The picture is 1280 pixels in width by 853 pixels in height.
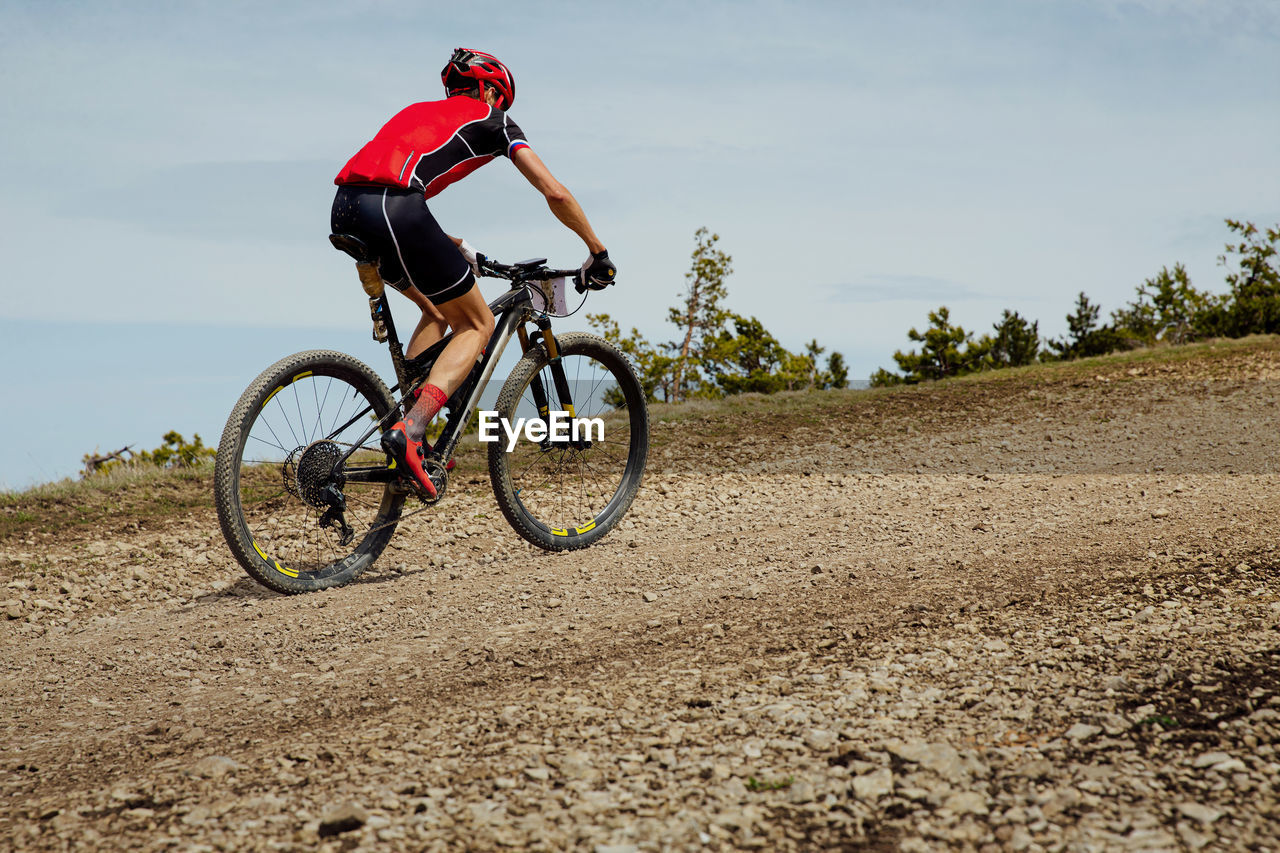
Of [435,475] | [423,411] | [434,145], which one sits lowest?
[435,475]

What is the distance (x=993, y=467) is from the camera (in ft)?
31.2

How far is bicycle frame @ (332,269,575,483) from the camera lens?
5.50 m

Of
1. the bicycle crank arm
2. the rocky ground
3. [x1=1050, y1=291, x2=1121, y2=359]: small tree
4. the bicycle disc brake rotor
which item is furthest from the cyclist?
[x1=1050, y1=291, x2=1121, y2=359]: small tree

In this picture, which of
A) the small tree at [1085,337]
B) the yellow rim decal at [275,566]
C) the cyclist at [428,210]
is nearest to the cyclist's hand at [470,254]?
the cyclist at [428,210]

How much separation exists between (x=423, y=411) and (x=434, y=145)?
1.55 meters

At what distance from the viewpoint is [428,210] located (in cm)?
522

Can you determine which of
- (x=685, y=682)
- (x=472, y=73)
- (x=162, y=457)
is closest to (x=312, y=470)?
(x=472, y=73)

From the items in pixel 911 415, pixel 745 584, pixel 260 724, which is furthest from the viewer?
pixel 911 415

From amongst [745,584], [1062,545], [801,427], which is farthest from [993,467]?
[745,584]

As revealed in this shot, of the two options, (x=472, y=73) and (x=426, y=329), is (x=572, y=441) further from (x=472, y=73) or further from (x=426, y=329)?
(x=472, y=73)

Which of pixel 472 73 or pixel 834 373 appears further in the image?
pixel 834 373

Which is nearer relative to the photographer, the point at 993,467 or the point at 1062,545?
the point at 1062,545

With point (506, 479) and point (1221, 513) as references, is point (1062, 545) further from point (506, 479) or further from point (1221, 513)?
point (506, 479)

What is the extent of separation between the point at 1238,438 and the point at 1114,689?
31.4 feet
